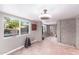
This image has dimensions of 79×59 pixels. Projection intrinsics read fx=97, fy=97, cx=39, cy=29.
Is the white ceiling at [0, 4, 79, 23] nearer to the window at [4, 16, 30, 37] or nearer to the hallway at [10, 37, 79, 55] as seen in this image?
the window at [4, 16, 30, 37]

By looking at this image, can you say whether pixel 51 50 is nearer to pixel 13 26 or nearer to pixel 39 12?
pixel 39 12

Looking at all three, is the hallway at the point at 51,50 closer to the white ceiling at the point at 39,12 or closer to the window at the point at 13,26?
the window at the point at 13,26

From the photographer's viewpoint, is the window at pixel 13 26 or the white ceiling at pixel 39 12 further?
the window at pixel 13 26

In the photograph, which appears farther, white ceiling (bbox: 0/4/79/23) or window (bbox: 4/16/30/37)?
window (bbox: 4/16/30/37)

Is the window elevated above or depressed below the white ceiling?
below

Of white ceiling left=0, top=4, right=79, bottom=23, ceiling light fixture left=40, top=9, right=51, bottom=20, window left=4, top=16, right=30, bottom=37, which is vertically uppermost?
white ceiling left=0, top=4, right=79, bottom=23

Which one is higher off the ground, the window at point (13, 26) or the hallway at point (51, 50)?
the window at point (13, 26)

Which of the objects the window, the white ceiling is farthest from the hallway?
the white ceiling

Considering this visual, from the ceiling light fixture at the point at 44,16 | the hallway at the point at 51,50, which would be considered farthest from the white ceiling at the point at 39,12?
the hallway at the point at 51,50
